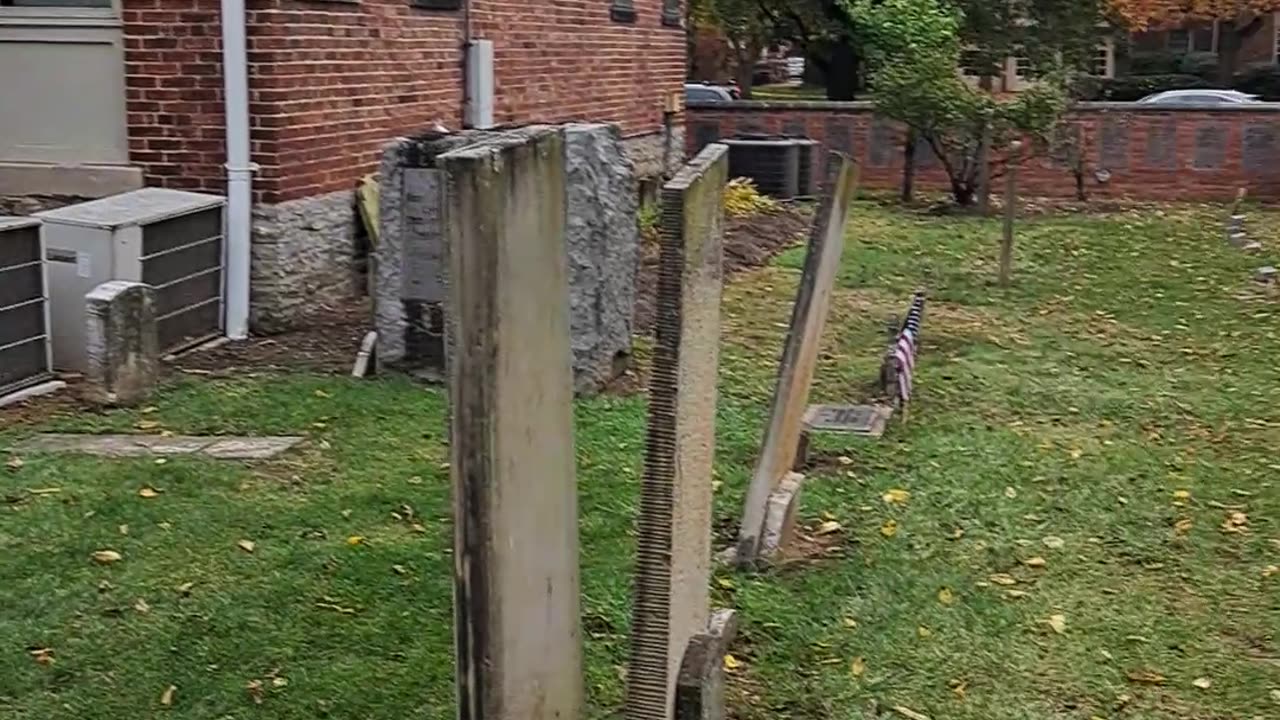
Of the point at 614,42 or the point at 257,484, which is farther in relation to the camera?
the point at 614,42

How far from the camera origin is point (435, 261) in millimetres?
7590

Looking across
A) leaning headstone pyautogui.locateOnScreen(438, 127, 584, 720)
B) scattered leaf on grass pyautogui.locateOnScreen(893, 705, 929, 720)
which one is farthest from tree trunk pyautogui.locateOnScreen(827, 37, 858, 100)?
leaning headstone pyautogui.locateOnScreen(438, 127, 584, 720)

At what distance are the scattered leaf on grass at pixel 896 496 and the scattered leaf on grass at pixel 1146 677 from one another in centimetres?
162

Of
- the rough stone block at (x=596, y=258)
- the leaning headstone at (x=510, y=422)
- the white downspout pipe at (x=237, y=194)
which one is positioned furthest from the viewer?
the white downspout pipe at (x=237, y=194)

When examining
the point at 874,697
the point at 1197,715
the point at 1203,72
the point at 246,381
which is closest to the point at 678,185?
the point at 874,697

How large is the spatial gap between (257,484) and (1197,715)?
3381mm

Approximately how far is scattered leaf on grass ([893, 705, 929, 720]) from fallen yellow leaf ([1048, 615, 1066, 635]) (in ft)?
2.50

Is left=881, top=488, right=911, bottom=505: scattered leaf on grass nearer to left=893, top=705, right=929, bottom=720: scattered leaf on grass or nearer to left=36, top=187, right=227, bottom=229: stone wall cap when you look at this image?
left=893, top=705, right=929, bottom=720: scattered leaf on grass

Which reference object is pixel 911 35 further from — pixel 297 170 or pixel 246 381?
pixel 246 381

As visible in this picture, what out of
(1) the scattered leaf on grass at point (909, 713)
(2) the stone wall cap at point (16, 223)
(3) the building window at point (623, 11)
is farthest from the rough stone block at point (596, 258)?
(3) the building window at point (623, 11)

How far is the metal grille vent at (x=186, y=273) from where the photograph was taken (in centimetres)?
788

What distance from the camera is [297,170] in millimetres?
8891

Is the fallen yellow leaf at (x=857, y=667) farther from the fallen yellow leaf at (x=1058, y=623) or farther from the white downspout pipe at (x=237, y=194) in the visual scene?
the white downspout pipe at (x=237, y=194)

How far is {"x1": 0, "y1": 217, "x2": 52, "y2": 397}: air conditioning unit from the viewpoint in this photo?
7.12 metres
